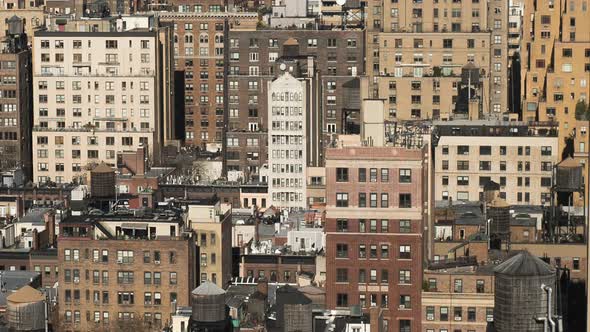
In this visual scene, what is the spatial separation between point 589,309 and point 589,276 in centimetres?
385

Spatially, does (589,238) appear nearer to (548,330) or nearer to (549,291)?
(549,291)

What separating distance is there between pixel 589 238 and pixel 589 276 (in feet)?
9.63

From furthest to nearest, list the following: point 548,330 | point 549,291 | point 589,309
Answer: point 548,330
point 549,291
point 589,309

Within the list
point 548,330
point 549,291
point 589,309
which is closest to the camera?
point 589,309

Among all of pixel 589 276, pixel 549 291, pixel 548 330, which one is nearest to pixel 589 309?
pixel 589 276

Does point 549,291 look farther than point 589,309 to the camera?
Yes

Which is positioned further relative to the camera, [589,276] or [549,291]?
[549,291]

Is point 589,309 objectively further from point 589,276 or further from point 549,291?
point 549,291

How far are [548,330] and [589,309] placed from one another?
125ft

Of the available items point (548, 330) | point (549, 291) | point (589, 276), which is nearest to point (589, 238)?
point (589, 276)

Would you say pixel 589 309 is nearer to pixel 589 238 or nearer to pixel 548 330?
pixel 589 238

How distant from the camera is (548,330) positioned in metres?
184

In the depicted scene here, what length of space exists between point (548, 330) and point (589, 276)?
34.8 metres

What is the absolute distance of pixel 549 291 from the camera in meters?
166
